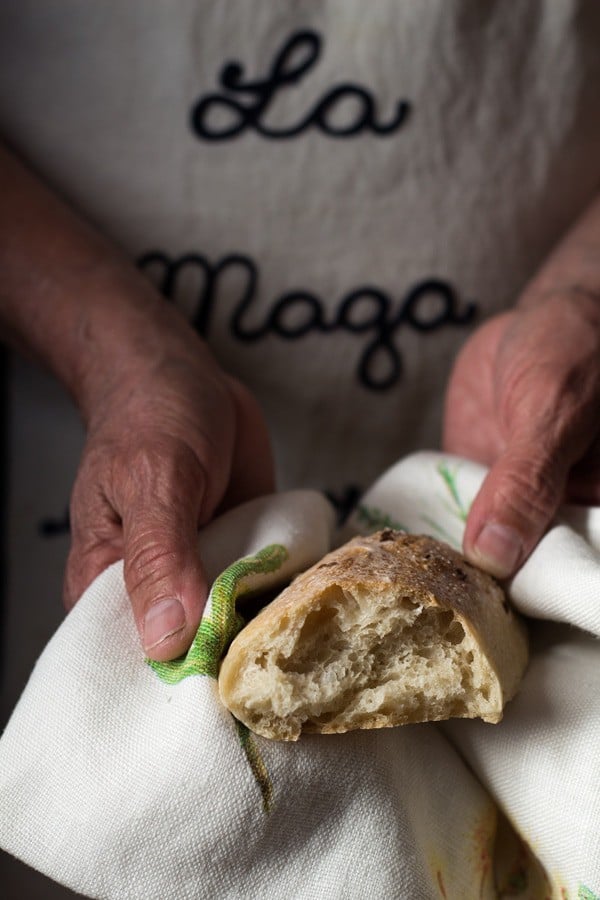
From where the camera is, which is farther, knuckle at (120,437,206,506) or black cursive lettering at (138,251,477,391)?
black cursive lettering at (138,251,477,391)

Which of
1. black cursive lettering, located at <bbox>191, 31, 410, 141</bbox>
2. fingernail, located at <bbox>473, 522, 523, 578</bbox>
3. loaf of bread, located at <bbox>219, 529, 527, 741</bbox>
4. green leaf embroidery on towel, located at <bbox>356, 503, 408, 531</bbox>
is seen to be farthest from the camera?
black cursive lettering, located at <bbox>191, 31, 410, 141</bbox>

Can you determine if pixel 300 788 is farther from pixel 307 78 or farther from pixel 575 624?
pixel 307 78

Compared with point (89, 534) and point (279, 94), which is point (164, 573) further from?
point (279, 94)

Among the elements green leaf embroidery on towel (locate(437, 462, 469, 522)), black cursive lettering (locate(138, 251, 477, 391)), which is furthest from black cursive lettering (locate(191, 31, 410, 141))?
green leaf embroidery on towel (locate(437, 462, 469, 522))

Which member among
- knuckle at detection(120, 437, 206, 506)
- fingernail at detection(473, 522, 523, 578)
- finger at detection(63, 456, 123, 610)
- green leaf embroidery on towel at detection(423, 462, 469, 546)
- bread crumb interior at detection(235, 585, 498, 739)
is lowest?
green leaf embroidery on towel at detection(423, 462, 469, 546)

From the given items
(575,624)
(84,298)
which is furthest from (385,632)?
(84,298)

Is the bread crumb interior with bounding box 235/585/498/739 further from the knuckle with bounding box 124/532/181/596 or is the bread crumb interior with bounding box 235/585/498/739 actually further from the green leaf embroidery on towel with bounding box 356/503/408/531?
the green leaf embroidery on towel with bounding box 356/503/408/531
